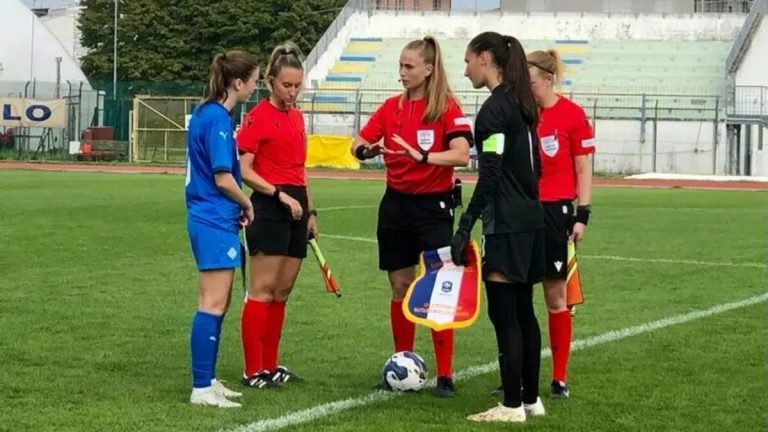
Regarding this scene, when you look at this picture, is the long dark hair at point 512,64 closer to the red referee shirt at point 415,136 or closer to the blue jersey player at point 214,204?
the red referee shirt at point 415,136

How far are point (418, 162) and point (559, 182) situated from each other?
0.92 metres

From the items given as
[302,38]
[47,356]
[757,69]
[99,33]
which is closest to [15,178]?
[47,356]

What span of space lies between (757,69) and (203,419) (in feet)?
157

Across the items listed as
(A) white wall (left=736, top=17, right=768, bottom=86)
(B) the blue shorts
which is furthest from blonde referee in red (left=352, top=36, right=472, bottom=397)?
(A) white wall (left=736, top=17, right=768, bottom=86)

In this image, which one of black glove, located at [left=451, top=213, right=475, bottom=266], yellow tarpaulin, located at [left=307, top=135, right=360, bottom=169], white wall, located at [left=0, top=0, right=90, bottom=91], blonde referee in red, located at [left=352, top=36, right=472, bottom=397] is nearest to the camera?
black glove, located at [left=451, top=213, right=475, bottom=266]

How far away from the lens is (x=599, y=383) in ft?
24.5

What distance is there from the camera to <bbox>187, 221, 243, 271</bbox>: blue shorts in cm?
664

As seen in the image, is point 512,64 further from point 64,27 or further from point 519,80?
point 64,27

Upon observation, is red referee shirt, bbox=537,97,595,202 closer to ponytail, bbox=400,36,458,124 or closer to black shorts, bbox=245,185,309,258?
ponytail, bbox=400,36,458,124

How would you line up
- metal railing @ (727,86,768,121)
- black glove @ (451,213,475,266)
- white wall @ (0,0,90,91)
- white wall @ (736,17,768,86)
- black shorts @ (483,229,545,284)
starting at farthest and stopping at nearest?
1. white wall @ (0,0,90,91)
2. white wall @ (736,17,768,86)
3. metal railing @ (727,86,768,121)
4. black shorts @ (483,229,545,284)
5. black glove @ (451,213,475,266)

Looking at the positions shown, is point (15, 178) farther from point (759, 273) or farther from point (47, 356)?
point (47, 356)

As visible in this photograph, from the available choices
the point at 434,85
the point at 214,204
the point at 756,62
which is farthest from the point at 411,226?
the point at 756,62

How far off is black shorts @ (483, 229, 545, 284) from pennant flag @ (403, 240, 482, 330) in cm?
15

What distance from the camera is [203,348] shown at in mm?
6727
